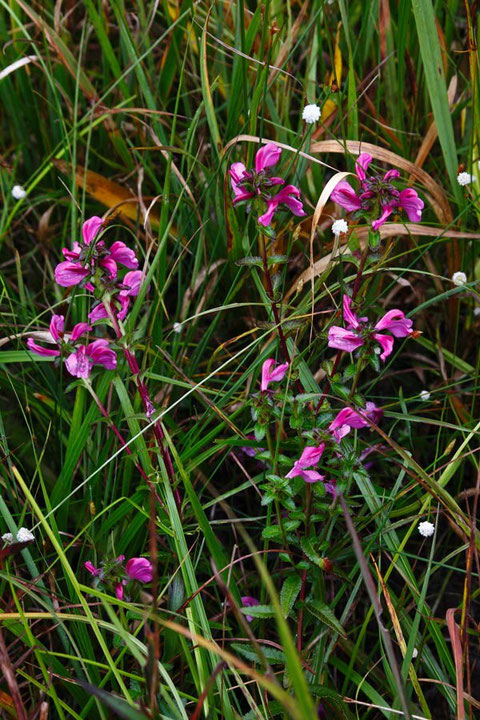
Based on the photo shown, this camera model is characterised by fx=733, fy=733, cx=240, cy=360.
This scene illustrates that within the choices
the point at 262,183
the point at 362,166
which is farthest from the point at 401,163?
the point at 262,183

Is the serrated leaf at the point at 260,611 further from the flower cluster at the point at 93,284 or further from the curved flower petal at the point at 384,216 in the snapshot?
the curved flower petal at the point at 384,216

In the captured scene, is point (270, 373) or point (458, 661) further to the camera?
point (270, 373)

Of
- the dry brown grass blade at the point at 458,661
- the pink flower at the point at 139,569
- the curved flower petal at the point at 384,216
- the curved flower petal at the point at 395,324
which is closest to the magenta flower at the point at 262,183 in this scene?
the curved flower petal at the point at 384,216

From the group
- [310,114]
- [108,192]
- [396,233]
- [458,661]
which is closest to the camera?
[458,661]

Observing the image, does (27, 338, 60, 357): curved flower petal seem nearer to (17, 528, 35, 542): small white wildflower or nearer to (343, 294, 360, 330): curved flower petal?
(17, 528, 35, 542): small white wildflower

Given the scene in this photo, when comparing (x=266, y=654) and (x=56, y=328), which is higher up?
(x=56, y=328)

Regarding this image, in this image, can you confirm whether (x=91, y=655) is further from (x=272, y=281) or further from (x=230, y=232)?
(x=230, y=232)

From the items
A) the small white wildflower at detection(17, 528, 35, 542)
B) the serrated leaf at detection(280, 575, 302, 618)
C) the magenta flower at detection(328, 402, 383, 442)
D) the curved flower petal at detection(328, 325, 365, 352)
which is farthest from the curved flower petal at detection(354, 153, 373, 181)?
the small white wildflower at detection(17, 528, 35, 542)

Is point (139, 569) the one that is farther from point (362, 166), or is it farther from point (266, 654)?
point (362, 166)
